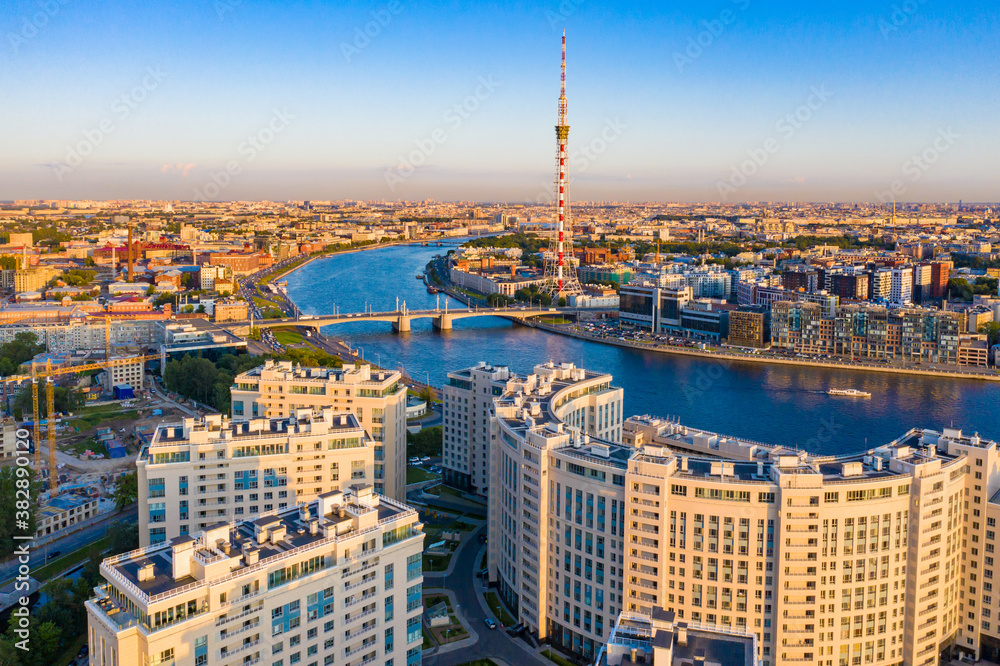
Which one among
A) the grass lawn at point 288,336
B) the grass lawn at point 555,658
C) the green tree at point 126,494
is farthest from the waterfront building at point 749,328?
the grass lawn at point 555,658

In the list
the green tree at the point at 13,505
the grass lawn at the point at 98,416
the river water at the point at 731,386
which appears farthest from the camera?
the river water at the point at 731,386

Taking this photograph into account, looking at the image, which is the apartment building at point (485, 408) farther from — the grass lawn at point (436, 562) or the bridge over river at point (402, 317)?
the bridge over river at point (402, 317)

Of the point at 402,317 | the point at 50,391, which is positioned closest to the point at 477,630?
the point at 50,391

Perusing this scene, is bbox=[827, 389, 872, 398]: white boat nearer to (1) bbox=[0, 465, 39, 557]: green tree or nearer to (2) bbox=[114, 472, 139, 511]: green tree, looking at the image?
(2) bbox=[114, 472, 139, 511]: green tree

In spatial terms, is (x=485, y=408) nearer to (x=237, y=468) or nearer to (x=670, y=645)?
(x=237, y=468)

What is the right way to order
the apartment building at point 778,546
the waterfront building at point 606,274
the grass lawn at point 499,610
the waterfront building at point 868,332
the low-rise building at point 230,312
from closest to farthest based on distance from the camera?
the apartment building at point 778,546, the grass lawn at point 499,610, the waterfront building at point 868,332, the low-rise building at point 230,312, the waterfront building at point 606,274

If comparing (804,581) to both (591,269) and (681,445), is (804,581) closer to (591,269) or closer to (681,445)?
(681,445)
